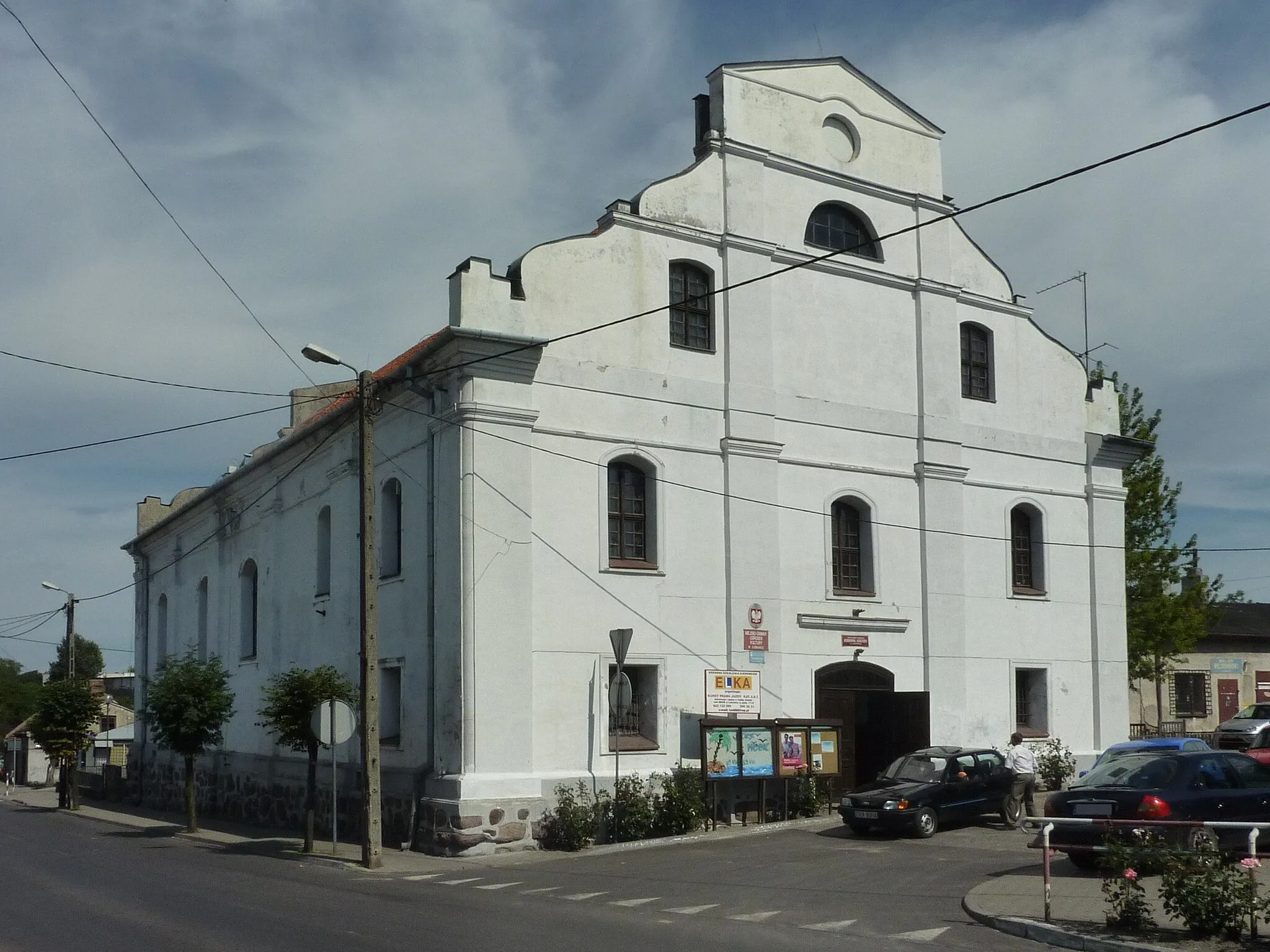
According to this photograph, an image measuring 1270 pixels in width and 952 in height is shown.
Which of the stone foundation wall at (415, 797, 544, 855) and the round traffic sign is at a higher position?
the round traffic sign

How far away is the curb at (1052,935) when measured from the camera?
1123 cm

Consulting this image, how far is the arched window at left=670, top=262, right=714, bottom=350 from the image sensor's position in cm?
2373

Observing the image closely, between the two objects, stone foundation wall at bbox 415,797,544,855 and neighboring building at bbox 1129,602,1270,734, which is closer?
stone foundation wall at bbox 415,797,544,855

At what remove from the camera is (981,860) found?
17.9 metres

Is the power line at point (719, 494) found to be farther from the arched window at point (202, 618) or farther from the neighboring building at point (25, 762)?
the neighboring building at point (25, 762)

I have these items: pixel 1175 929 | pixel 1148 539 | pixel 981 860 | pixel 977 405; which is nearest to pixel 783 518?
pixel 977 405

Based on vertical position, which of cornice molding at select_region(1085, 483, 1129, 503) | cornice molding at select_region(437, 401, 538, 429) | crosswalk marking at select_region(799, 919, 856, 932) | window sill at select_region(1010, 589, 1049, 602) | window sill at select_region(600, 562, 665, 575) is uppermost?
cornice molding at select_region(437, 401, 538, 429)

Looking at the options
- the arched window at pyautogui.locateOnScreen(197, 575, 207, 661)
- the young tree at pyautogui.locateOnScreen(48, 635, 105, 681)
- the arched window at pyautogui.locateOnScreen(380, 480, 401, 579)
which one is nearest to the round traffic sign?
the arched window at pyautogui.locateOnScreen(380, 480, 401, 579)

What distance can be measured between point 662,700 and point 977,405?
32.6 ft

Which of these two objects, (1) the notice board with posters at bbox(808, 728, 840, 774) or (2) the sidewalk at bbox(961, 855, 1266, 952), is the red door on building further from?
(2) the sidewalk at bbox(961, 855, 1266, 952)

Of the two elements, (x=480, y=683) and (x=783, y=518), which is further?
(x=783, y=518)

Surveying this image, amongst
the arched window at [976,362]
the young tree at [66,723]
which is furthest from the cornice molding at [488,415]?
the young tree at [66,723]

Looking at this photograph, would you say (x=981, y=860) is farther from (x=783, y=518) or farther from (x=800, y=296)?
(x=800, y=296)

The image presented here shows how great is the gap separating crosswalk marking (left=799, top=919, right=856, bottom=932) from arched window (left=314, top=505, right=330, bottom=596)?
16079 mm
